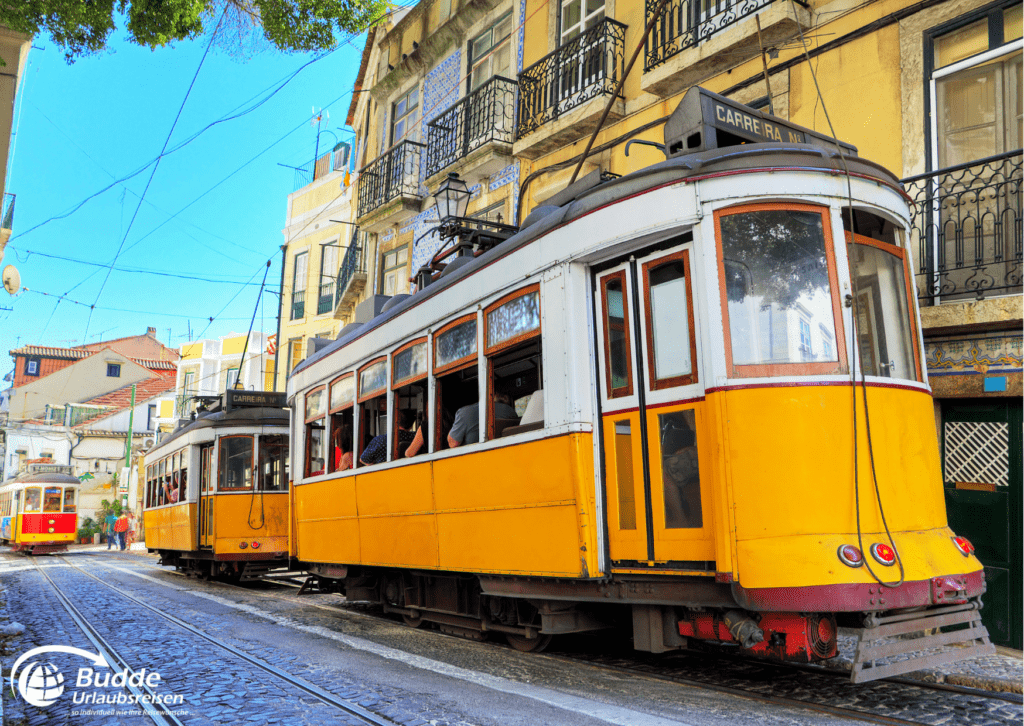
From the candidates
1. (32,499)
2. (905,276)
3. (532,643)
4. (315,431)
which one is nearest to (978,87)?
(905,276)

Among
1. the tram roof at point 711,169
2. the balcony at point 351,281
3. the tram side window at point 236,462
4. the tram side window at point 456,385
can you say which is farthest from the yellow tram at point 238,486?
the tram roof at point 711,169

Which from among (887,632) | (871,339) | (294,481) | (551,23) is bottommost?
(887,632)

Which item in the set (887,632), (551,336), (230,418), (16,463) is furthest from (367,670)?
(16,463)

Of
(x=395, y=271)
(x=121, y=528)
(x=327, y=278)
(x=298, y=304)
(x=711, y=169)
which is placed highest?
(x=327, y=278)

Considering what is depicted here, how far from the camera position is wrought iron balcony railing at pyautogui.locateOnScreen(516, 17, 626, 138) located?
1157cm

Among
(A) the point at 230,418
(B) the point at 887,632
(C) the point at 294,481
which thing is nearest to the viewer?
(B) the point at 887,632

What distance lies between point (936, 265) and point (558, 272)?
3.70 m

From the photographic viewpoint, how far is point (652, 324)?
5203 mm

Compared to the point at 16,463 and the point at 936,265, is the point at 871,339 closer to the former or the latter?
the point at 936,265

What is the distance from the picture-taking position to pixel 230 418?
1441 cm

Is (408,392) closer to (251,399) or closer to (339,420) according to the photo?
(339,420)

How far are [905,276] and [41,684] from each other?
20.1 ft

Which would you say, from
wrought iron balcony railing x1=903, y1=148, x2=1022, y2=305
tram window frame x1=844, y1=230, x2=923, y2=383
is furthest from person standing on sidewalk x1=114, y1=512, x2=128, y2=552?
tram window frame x1=844, y1=230, x2=923, y2=383

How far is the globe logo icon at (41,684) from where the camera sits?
5.29 meters
